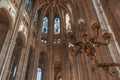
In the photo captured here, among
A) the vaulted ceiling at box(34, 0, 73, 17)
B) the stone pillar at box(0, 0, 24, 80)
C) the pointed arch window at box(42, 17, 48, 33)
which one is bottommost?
the stone pillar at box(0, 0, 24, 80)

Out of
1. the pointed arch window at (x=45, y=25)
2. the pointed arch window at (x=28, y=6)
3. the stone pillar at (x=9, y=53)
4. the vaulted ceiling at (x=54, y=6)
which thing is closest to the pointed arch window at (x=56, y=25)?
the vaulted ceiling at (x=54, y=6)

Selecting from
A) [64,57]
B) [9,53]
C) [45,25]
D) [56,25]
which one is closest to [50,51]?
[64,57]

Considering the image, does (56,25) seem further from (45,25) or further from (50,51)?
(50,51)

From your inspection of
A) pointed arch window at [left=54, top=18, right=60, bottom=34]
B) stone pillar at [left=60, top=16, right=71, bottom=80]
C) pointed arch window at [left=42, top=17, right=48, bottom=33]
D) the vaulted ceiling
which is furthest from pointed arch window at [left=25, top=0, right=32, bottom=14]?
stone pillar at [left=60, top=16, right=71, bottom=80]

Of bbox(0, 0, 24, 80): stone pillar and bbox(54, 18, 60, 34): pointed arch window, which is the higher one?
bbox(54, 18, 60, 34): pointed arch window

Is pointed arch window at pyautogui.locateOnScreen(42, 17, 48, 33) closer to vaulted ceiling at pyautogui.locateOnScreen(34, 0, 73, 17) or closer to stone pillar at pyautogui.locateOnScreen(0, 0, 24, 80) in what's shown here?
vaulted ceiling at pyautogui.locateOnScreen(34, 0, 73, 17)

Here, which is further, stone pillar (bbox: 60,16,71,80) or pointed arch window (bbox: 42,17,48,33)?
pointed arch window (bbox: 42,17,48,33)

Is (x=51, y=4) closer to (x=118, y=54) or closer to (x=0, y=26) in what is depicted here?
(x=0, y=26)

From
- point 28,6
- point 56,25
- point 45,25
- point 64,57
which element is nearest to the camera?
point 64,57

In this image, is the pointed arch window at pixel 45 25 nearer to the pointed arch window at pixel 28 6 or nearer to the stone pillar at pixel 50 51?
the stone pillar at pixel 50 51

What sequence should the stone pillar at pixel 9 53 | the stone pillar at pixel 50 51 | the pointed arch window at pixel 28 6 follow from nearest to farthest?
→ the stone pillar at pixel 9 53, the stone pillar at pixel 50 51, the pointed arch window at pixel 28 6

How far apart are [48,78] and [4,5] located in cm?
646

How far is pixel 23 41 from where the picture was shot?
14969mm

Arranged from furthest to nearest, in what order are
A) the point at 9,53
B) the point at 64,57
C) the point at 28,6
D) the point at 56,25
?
the point at 56,25 < the point at 28,6 < the point at 64,57 < the point at 9,53
